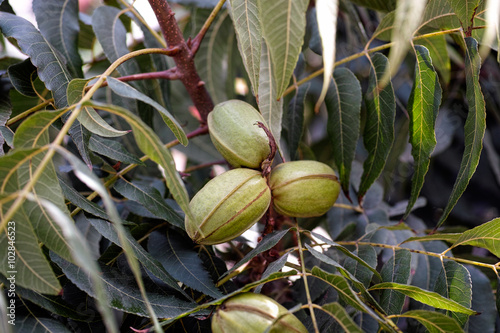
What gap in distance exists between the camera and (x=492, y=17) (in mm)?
627

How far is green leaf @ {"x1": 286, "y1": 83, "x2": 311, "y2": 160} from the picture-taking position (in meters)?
1.15

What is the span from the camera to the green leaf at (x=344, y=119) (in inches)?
41.4

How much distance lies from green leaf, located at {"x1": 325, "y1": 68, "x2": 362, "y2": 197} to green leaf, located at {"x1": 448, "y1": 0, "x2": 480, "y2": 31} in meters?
0.26

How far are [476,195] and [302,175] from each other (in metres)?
1.20

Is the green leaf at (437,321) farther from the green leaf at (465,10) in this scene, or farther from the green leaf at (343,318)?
the green leaf at (465,10)

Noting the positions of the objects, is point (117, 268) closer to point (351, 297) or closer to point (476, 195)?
point (351, 297)

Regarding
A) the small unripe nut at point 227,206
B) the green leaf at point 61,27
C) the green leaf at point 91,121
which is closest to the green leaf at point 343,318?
the small unripe nut at point 227,206

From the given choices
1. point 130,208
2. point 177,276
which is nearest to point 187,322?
point 177,276

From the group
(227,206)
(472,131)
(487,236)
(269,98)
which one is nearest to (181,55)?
(269,98)

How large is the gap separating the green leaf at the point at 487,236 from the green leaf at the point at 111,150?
0.67m

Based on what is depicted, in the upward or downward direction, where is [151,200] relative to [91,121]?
downward

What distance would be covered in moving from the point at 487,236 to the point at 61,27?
1072mm

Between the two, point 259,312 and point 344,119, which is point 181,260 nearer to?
point 259,312

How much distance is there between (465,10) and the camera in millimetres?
852
